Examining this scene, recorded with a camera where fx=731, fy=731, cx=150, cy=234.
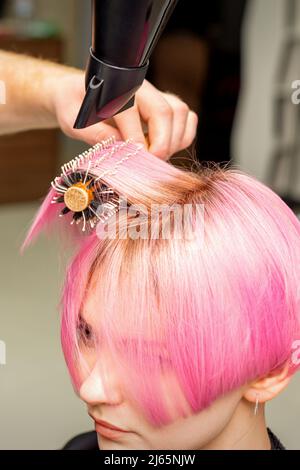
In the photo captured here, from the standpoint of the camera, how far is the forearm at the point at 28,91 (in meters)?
1.18

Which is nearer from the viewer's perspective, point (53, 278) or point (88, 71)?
point (88, 71)

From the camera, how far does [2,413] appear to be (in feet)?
6.29

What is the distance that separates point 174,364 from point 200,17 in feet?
12.1

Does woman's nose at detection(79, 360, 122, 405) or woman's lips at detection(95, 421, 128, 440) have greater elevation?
woman's nose at detection(79, 360, 122, 405)

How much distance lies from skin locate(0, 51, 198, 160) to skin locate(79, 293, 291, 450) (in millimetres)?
261

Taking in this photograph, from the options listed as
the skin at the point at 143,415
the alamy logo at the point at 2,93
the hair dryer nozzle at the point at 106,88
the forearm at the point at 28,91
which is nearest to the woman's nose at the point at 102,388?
the skin at the point at 143,415

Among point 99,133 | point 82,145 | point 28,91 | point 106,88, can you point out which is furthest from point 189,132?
point 82,145

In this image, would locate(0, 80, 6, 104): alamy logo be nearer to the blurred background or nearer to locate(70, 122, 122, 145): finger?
locate(70, 122, 122, 145): finger

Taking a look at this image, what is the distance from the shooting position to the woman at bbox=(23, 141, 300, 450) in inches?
35.8

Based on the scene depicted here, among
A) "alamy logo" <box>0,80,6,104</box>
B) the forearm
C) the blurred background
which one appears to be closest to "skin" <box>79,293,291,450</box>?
the forearm

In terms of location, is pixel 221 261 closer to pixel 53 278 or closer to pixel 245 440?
pixel 245 440

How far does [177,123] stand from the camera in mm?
1121

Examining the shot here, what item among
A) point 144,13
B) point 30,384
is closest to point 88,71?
point 144,13

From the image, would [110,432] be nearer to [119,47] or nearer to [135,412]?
[135,412]
